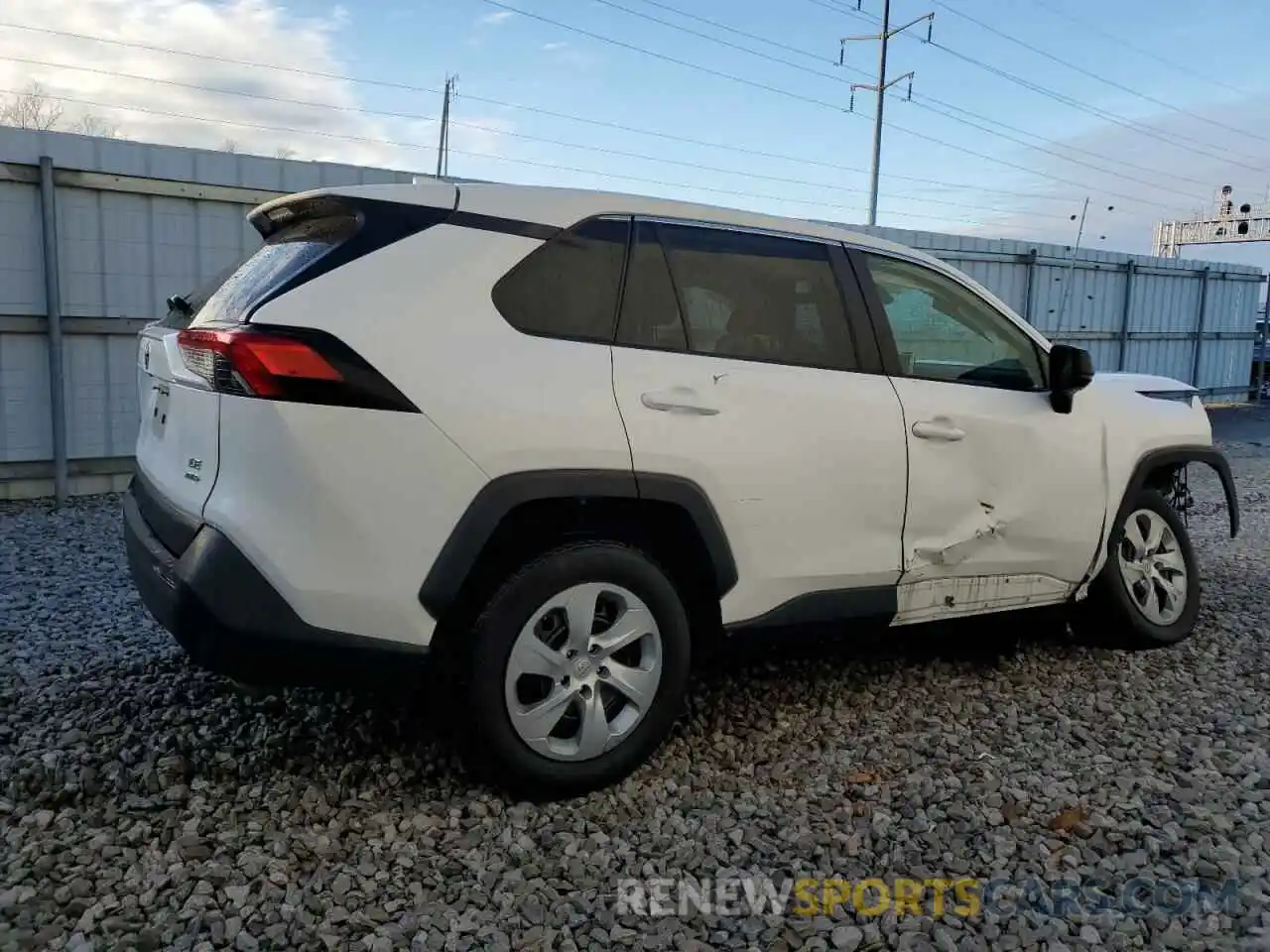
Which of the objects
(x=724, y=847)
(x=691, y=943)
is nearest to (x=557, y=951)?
(x=691, y=943)

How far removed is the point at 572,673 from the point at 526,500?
551 millimetres

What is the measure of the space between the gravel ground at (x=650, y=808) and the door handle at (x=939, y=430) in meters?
1.05

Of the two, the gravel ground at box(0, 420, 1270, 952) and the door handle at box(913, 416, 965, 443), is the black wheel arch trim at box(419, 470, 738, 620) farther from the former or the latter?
the door handle at box(913, 416, 965, 443)

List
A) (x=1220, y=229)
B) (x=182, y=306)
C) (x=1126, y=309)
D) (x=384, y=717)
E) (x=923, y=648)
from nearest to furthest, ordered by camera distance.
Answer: (x=182, y=306)
(x=384, y=717)
(x=923, y=648)
(x=1126, y=309)
(x=1220, y=229)

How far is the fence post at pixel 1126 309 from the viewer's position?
53.8 ft

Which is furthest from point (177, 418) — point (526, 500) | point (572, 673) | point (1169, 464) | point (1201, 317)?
point (1201, 317)

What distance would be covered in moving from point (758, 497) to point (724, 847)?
1056 millimetres

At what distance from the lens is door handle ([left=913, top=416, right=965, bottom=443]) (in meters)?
3.50

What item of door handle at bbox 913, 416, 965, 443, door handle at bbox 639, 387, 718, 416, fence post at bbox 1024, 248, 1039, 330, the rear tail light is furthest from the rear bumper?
fence post at bbox 1024, 248, 1039, 330

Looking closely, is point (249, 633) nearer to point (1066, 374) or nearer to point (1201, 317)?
point (1066, 374)

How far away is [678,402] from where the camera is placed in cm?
297

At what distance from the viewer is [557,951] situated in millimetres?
2254

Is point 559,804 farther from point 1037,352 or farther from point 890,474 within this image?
point 1037,352

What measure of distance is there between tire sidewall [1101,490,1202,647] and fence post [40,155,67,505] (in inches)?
270
